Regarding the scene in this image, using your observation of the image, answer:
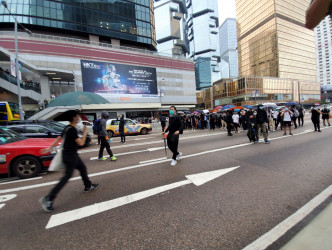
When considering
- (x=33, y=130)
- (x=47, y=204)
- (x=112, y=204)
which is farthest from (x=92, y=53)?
(x=112, y=204)

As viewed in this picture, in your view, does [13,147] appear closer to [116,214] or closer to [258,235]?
[116,214]

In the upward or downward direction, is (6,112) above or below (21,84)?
below

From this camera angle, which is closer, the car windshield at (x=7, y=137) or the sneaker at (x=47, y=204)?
the sneaker at (x=47, y=204)

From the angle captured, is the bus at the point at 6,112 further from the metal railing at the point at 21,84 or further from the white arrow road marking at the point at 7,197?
the white arrow road marking at the point at 7,197

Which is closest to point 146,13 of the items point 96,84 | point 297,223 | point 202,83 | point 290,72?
point 96,84

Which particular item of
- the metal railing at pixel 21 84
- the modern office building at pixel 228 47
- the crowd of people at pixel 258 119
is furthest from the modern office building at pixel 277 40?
the metal railing at pixel 21 84

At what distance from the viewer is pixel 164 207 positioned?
9.16 feet

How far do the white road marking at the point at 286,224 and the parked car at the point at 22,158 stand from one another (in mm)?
5633

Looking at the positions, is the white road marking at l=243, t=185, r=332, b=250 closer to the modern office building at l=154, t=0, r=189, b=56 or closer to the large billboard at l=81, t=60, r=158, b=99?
the large billboard at l=81, t=60, r=158, b=99

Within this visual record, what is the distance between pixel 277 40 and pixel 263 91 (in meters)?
28.3

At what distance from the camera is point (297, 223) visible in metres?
2.21

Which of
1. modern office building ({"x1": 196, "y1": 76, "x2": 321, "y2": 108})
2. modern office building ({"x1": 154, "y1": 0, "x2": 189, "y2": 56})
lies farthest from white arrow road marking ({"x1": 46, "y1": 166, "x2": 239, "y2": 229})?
modern office building ({"x1": 154, "y1": 0, "x2": 189, "y2": 56})

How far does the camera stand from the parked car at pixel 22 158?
4.56 metres

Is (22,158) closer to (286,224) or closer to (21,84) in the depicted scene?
(286,224)
